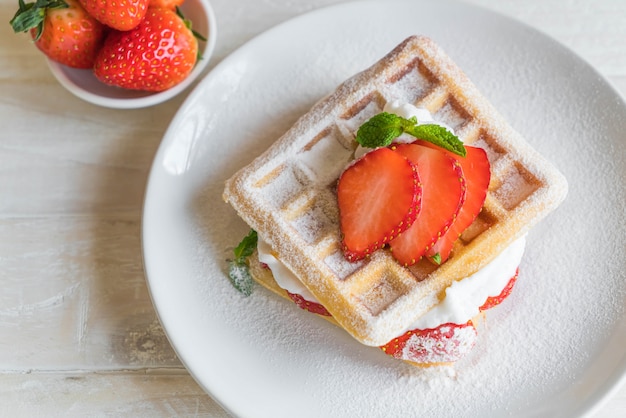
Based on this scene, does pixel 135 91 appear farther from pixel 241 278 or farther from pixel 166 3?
pixel 241 278

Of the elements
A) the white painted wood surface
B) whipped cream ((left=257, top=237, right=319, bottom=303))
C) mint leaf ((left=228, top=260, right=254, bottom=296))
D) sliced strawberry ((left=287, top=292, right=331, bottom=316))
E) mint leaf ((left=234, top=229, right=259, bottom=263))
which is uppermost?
whipped cream ((left=257, top=237, right=319, bottom=303))

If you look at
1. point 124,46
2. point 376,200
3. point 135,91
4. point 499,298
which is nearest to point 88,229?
point 135,91

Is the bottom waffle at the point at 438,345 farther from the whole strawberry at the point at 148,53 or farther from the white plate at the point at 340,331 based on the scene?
the whole strawberry at the point at 148,53

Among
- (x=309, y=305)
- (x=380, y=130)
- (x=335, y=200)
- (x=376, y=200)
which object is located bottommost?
(x=309, y=305)

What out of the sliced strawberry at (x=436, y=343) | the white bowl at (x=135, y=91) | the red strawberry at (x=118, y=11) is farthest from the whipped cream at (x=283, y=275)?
the red strawberry at (x=118, y=11)

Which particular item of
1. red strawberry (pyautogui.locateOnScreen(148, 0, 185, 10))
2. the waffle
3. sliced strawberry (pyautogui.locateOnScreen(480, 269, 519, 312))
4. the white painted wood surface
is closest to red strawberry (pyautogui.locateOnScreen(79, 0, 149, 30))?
red strawberry (pyautogui.locateOnScreen(148, 0, 185, 10))

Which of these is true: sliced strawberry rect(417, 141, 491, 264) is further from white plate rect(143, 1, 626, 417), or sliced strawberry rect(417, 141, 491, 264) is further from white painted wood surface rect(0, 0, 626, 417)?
white painted wood surface rect(0, 0, 626, 417)
